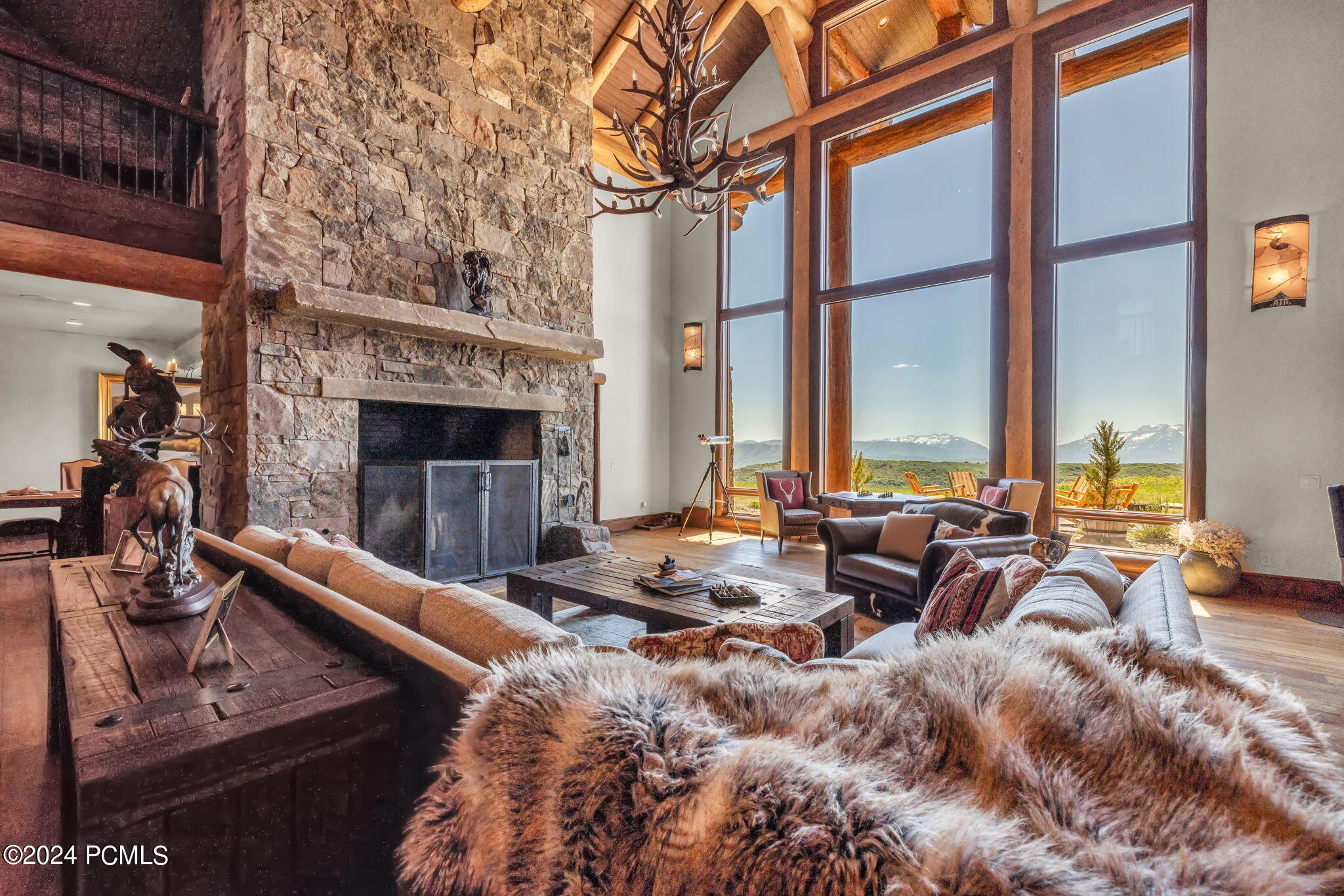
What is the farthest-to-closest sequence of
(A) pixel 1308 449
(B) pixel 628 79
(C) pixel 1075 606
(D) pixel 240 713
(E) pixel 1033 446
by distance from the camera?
1. (B) pixel 628 79
2. (E) pixel 1033 446
3. (A) pixel 1308 449
4. (C) pixel 1075 606
5. (D) pixel 240 713

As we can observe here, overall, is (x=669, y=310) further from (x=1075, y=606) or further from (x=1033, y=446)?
(x=1075, y=606)

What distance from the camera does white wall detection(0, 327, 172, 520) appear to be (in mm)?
6066

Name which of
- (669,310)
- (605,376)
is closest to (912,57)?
(669,310)

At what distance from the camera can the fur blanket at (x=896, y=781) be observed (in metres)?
0.48

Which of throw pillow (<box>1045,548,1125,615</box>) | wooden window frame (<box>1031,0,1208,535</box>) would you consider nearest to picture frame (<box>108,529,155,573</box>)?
throw pillow (<box>1045,548,1125,615</box>)

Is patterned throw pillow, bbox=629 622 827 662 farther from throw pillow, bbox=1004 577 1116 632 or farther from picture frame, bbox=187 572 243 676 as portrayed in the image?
picture frame, bbox=187 572 243 676

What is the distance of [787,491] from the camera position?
21.5 ft

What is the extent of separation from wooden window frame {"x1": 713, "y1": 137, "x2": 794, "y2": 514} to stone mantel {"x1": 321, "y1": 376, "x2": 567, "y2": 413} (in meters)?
3.25

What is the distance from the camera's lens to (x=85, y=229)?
3.21 meters

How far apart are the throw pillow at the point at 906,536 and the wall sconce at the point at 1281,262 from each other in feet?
11.4

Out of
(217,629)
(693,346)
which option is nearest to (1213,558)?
(693,346)

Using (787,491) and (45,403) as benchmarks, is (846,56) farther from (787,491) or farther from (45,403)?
(45,403)

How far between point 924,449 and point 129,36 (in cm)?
825

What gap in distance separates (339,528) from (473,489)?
98cm
